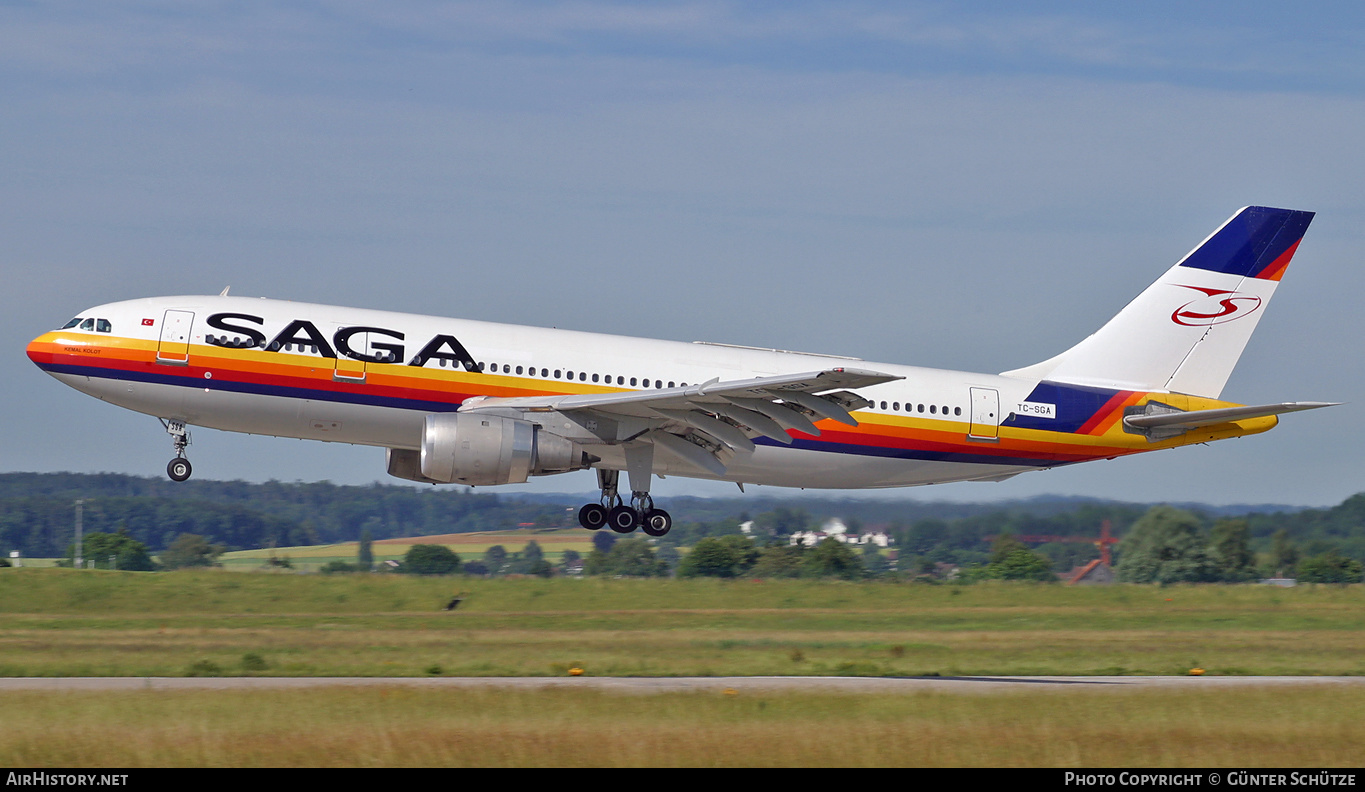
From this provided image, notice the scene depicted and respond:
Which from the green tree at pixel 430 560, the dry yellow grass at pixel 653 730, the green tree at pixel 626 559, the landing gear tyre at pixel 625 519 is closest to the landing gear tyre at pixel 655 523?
the landing gear tyre at pixel 625 519

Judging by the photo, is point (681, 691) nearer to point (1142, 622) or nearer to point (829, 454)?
point (829, 454)

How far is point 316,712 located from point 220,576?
26945 mm

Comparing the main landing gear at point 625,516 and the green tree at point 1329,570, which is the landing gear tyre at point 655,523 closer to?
the main landing gear at point 625,516

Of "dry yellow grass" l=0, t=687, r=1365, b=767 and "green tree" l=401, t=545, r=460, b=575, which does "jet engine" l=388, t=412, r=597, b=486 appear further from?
"green tree" l=401, t=545, r=460, b=575

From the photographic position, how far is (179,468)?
28.9 m

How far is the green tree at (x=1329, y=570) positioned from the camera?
2162 inches

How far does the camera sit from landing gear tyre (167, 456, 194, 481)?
94.3 feet

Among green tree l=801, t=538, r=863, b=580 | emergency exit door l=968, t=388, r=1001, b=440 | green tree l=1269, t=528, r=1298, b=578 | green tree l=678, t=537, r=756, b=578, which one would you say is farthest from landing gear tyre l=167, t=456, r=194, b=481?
green tree l=1269, t=528, r=1298, b=578

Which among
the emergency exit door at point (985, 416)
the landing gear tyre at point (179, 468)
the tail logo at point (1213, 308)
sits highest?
the tail logo at point (1213, 308)

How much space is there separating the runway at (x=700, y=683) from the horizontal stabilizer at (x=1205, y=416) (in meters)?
5.48

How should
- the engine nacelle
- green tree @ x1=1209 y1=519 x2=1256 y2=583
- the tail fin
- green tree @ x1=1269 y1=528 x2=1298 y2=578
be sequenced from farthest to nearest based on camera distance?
green tree @ x1=1269 y1=528 x2=1298 y2=578 → green tree @ x1=1209 y1=519 x2=1256 y2=583 → the tail fin → the engine nacelle

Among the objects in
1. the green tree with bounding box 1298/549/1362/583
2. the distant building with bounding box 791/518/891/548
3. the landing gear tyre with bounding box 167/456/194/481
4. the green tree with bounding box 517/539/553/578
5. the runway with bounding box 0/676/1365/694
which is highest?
the landing gear tyre with bounding box 167/456/194/481

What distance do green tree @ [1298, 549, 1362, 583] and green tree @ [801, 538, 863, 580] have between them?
1788cm
